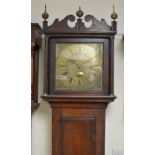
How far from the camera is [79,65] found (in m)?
2.23

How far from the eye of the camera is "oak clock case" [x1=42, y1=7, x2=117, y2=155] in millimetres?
2184

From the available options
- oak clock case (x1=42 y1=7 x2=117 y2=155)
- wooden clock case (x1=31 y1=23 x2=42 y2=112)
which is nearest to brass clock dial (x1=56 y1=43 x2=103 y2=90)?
oak clock case (x1=42 y1=7 x2=117 y2=155)

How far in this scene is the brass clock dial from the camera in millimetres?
2225

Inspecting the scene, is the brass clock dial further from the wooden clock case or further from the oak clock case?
the wooden clock case

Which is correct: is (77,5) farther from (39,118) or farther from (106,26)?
(39,118)

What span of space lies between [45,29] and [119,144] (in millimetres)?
1238

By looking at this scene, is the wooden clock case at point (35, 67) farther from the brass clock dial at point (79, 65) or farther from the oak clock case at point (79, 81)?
the brass clock dial at point (79, 65)

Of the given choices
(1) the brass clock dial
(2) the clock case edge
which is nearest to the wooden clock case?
(2) the clock case edge

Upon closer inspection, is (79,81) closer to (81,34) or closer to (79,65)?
(79,65)

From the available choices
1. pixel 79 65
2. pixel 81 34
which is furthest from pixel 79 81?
pixel 81 34

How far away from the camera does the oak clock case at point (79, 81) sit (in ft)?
7.16

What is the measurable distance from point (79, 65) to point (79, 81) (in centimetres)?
14
